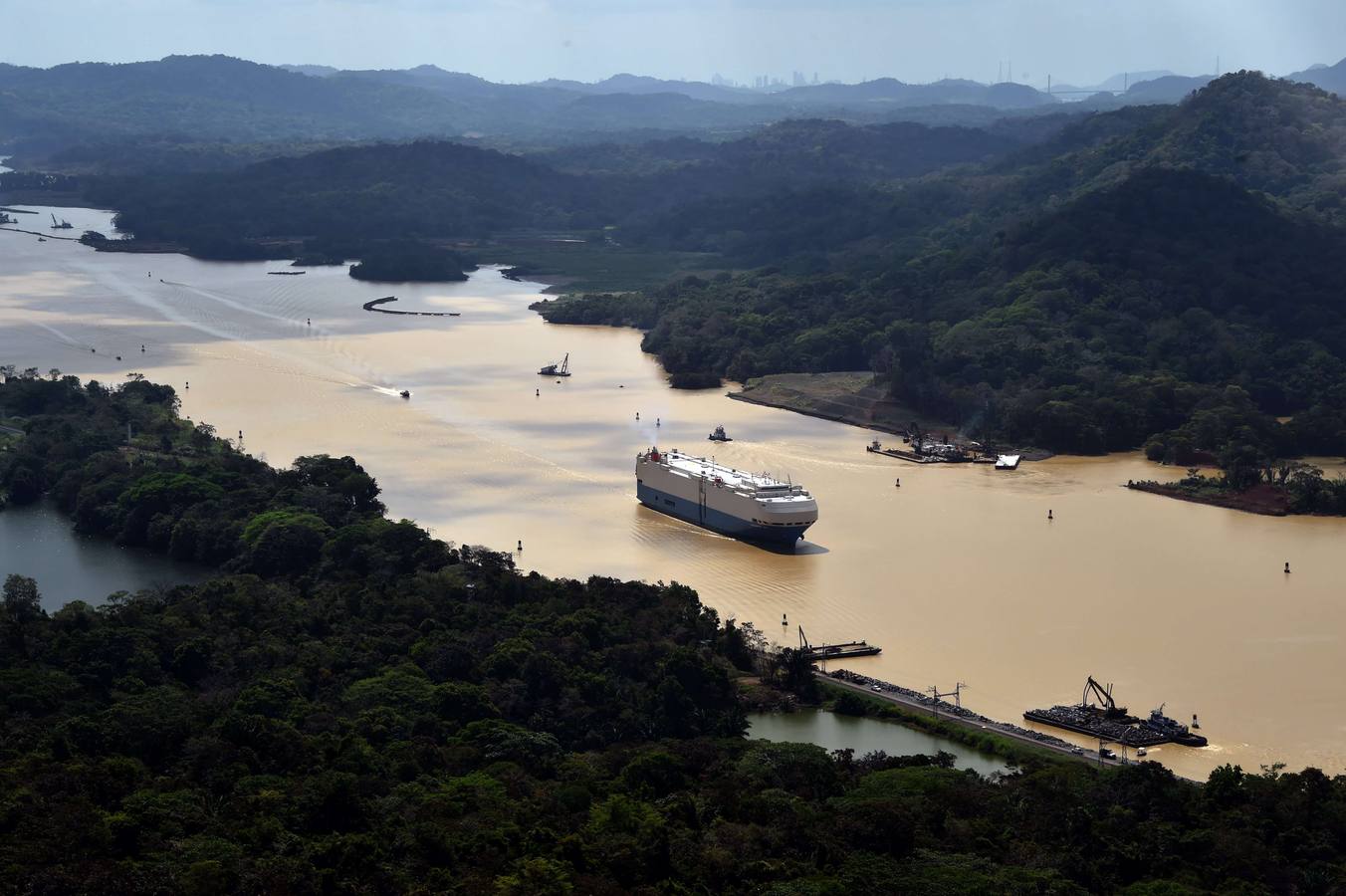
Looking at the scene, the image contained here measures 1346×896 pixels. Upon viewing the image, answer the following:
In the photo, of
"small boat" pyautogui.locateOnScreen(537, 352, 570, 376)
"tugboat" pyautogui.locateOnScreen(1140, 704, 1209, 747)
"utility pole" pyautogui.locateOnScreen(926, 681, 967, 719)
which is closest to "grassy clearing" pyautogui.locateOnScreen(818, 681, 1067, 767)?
Answer: "utility pole" pyautogui.locateOnScreen(926, 681, 967, 719)

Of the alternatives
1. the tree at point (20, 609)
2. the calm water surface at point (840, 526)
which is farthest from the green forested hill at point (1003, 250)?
the tree at point (20, 609)

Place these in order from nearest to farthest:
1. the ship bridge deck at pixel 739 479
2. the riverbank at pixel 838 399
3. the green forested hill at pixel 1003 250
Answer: the ship bridge deck at pixel 739 479 < the riverbank at pixel 838 399 < the green forested hill at pixel 1003 250

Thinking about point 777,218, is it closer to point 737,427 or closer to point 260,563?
point 737,427

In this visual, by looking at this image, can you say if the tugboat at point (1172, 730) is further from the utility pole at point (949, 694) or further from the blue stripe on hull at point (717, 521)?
the blue stripe on hull at point (717, 521)

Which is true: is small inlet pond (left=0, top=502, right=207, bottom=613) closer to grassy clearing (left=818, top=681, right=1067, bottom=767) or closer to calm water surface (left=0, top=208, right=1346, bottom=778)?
calm water surface (left=0, top=208, right=1346, bottom=778)

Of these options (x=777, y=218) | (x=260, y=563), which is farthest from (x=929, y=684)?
(x=777, y=218)

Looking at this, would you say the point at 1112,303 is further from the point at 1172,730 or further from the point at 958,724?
the point at 958,724
